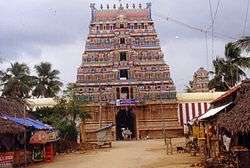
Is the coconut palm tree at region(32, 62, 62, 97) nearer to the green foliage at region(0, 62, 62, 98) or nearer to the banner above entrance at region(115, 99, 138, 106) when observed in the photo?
the green foliage at region(0, 62, 62, 98)

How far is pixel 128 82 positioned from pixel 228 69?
11.8 metres

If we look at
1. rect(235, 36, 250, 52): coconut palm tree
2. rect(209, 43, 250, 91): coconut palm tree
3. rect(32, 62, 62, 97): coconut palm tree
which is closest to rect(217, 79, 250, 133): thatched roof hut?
rect(235, 36, 250, 52): coconut palm tree

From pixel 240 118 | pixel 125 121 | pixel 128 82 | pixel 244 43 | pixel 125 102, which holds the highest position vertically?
pixel 128 82

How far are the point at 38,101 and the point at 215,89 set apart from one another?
19953 mm

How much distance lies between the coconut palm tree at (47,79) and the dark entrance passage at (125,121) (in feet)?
34.8

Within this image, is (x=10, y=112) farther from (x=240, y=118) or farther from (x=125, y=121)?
(x=125, y=121)

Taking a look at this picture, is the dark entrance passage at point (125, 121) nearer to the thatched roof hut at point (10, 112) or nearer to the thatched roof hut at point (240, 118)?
the thatched roof hut at point (10, 112)

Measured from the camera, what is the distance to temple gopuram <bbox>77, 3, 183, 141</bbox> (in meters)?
53.2

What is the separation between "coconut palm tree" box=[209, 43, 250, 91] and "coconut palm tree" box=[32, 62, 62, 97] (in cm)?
2157

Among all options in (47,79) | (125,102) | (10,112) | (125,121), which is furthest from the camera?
(47,79)

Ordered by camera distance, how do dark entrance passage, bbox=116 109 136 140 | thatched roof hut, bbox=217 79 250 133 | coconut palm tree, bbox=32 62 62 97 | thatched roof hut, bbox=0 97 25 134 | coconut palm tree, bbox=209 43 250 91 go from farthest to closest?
coconut palm tree, bbox=32 62 62 97
dark entrance passage, bbox=116 109 136 140
coconut palm tree, bbox=209 43 250 91
thatched roof hut, bbox=0 97 25 134
thatched roof hut, bbox=217 79 250 133

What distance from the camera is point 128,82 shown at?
5388 cm

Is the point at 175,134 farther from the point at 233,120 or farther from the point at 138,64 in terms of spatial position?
the point at 233,120

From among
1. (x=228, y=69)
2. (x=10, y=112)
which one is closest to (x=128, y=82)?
(x=228, y=69)
